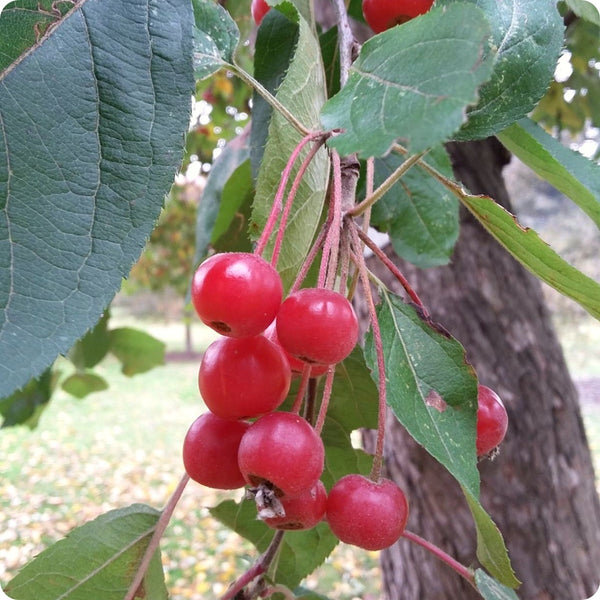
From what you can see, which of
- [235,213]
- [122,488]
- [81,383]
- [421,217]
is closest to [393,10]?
[421,217]

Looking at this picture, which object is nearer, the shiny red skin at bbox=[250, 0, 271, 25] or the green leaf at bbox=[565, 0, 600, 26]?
the green leaf at bbox=[565, 0, 600, 26]

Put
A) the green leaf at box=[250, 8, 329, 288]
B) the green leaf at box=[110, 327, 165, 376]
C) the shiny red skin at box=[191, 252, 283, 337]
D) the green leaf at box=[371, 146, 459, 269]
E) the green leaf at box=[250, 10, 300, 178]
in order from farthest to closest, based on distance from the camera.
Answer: the green leaf at box=[110, 327, 165, 376], the green leaf at box=[371, 146, 459, 269], the green leaf at box=[250, 10, 300, 178], the green leaf at box=[250, 8, 329, 288], the shiny red skin at box=[191, 252, 283, 337]

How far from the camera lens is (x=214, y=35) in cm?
102

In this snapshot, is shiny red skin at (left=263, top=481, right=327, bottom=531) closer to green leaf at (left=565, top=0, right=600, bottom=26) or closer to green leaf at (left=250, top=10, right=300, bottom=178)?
green leaf at (left=250, top=10, right=300, bottom=178)

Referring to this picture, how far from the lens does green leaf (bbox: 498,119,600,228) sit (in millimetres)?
894

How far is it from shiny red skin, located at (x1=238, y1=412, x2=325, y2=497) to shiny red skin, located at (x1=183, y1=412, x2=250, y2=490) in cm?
7

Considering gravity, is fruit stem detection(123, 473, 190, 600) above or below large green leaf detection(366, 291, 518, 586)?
below

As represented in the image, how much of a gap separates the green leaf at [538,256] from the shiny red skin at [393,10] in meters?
0.34

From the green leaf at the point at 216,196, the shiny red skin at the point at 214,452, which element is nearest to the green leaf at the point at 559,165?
the shiny red skin at the point at 214,452

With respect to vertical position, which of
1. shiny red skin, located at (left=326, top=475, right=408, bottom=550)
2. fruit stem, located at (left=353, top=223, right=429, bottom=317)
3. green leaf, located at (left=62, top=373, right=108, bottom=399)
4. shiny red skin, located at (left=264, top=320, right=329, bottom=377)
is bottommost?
green leaf, located at (left=62, top=373, right=108, bottom=399)

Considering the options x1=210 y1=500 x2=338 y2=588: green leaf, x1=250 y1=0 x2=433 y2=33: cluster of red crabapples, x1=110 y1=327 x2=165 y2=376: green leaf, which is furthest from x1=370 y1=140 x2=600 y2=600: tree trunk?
x1=250 y1=0 x2=433 y2=33: cluster of red crabapples

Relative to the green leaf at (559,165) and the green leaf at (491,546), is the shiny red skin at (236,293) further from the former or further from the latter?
the green leaf at (559,165)

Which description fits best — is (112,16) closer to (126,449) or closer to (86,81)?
(86,81)

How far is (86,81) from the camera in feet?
2.29
